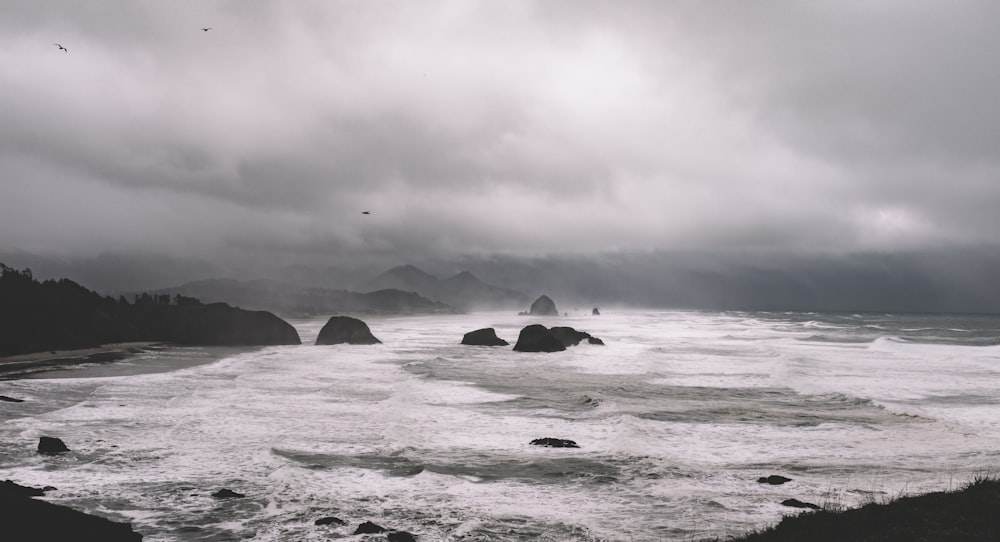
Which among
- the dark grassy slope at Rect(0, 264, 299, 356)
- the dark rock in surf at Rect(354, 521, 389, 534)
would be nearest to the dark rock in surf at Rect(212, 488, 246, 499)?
the dark rock in surf at Rect(354, 521, 389, 534)

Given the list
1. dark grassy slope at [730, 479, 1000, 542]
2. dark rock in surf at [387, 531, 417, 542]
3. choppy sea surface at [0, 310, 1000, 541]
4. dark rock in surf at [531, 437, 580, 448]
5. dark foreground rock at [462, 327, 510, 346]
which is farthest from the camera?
dark foreground rock at [462, 327, 510, 346]

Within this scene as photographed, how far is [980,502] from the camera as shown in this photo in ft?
33.0

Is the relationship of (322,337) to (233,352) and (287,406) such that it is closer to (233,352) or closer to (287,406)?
(233,352)

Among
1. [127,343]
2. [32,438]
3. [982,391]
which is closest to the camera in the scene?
[32,438]

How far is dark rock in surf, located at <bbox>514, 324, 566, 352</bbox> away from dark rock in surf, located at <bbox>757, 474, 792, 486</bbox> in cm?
4030

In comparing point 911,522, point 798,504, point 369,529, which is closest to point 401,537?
point 369,529

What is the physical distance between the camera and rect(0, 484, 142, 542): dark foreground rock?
8.61 m

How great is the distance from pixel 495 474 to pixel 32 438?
14551 mm

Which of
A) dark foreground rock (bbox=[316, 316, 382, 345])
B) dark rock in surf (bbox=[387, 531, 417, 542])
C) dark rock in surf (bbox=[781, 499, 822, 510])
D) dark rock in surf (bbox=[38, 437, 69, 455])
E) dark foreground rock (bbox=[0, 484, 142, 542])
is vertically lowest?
dark rock in surf (bbox=[781, 499, 822, 510])

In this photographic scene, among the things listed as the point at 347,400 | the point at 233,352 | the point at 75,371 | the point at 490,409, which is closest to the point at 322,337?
the point at 233,352

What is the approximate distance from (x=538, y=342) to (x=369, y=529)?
45.0m

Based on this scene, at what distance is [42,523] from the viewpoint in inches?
346

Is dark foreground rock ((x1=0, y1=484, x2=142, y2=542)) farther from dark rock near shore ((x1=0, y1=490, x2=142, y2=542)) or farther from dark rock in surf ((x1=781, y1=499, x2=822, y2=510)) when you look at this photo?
dark rock in surf ((x1=781, y1=499, x2=822, y2=510))

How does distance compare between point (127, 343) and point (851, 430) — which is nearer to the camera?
point (851, 430)
